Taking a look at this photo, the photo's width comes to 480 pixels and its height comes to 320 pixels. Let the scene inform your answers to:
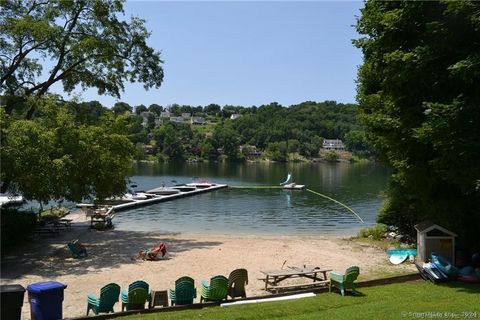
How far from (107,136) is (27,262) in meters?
7.72

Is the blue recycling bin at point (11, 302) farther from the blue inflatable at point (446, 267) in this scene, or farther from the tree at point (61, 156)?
the blue inflatable at point (446, 267)

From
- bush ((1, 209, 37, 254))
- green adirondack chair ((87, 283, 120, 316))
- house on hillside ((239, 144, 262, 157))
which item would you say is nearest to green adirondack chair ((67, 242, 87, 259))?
bush ((1, 209, 37, 254))

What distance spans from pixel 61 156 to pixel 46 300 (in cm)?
1145

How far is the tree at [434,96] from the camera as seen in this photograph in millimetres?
13344

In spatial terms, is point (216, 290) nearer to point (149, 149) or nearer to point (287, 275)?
point (287, 275)

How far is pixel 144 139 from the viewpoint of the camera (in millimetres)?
178750

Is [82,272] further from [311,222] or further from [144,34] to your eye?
[311,222]

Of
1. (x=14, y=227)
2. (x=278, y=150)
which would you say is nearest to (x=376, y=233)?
(x=14, y=227)

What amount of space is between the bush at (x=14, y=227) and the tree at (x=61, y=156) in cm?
205

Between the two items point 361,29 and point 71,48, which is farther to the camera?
point 71,48

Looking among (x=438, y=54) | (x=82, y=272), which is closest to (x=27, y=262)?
(x=82, y=272)

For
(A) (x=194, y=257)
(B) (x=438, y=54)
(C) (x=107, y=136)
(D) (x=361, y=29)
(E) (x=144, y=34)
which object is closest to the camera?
(B) (x=438, y=54)

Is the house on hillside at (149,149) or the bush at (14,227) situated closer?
the bush at (14,227)

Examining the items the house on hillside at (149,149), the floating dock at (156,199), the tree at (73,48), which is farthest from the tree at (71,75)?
the house on hillside at (149,149)
